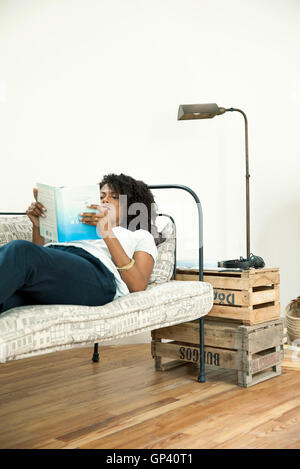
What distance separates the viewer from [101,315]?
1656 millimetres

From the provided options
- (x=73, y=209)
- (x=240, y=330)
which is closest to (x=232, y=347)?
(x=240, y=330)

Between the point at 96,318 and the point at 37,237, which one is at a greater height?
the point at 37,237

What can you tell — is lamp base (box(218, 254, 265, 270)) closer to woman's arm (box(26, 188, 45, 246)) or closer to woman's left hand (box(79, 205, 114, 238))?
woman's left hand (box(79, 205, 114, 238))

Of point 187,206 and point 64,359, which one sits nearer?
point 64,359

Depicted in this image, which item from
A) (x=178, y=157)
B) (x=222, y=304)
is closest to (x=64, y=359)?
(x=222, y=304)

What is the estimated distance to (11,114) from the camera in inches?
118

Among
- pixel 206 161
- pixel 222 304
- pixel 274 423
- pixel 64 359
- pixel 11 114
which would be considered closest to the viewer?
pixel 274 423

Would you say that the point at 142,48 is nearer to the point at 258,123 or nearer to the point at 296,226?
the point at 258,123

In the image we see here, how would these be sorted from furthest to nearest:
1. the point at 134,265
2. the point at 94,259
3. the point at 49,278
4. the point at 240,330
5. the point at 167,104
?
the point at 167,104
the point at 240,330
the point at 134,265
the point at 94,259
the point at 49,278

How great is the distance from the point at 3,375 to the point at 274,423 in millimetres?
1279

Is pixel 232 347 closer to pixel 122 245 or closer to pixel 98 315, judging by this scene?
pixel 122 245

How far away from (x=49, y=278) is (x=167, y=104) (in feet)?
6.17

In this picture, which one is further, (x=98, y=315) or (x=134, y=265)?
(x=134, y=265)

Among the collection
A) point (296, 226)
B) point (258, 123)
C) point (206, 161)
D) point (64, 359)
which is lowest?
point (64, 359)
